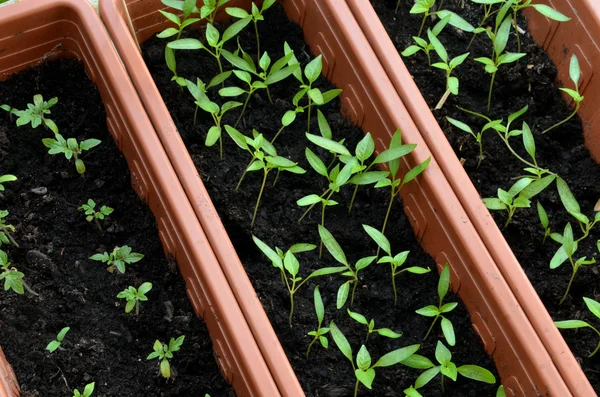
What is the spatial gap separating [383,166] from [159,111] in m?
0.47

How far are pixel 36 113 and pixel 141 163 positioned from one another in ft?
0.82

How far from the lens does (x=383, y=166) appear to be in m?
1.76

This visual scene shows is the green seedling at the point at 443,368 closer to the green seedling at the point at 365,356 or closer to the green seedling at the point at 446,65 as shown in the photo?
the green seedling at the point at 365,356

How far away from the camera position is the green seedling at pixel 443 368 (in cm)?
147

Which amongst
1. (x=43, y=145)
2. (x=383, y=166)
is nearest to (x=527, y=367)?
(x=383, y=166)

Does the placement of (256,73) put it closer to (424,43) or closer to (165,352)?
(424,43)

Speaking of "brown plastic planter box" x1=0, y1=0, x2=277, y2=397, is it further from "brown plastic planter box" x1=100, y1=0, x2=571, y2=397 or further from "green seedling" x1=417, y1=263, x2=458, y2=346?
"green seedling" x1=417, y1=263, x2=458, y2=346

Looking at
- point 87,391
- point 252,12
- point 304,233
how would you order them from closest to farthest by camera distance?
point 87,391
point 304,233
point 252,12

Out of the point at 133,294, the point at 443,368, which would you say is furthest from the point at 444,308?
the point at 133,294

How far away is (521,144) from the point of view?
6.04 feet

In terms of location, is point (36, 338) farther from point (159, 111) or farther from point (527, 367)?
point (527, 367)

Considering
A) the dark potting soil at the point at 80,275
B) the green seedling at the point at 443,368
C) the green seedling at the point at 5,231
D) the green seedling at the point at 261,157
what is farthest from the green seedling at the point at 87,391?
the green seedling at the point at 443,368

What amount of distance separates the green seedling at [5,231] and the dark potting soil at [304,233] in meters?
0.39

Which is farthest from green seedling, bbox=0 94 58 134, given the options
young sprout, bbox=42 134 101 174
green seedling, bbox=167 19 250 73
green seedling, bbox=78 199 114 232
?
green seedling, bbox=167 19 250 73
